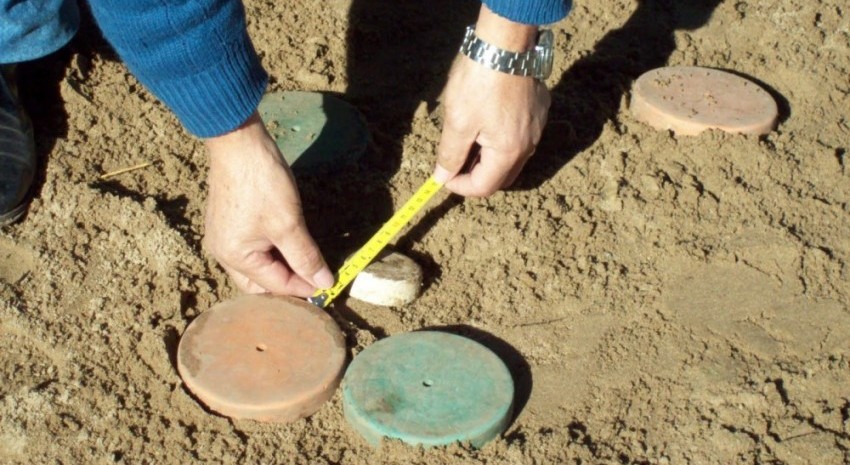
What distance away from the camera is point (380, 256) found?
9.86 feet

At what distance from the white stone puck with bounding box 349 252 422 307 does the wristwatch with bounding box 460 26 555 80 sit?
2.03 ft

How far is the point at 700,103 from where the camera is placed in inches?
143

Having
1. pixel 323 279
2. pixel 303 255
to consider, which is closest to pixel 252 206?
pixel 303 255

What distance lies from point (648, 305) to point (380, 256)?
2.52ft

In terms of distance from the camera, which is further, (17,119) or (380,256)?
(17,119)

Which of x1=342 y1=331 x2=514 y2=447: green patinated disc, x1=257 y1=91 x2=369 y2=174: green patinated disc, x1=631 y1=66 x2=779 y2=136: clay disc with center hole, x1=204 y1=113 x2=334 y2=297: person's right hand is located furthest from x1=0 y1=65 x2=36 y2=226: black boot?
x1=631 y1=66 x2=779 y2=136: clay disc with center hole

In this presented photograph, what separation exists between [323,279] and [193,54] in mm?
685

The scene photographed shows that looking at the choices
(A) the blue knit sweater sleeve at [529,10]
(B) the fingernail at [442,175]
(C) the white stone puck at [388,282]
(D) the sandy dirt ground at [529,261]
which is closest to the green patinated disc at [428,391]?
(D) the sandy dirt ground at [529,261]

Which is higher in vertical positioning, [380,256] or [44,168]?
[380,256]

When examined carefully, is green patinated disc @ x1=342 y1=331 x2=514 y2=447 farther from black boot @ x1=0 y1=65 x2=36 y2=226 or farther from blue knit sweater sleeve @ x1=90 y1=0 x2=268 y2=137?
black boot @ x1=0 y1=65 x2=36 y2=226

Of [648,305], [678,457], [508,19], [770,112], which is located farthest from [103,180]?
[770,112]

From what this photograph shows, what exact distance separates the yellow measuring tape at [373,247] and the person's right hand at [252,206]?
244mm

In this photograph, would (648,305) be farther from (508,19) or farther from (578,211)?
(508,19)

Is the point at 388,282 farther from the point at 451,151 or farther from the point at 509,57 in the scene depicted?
the point at 509,57
